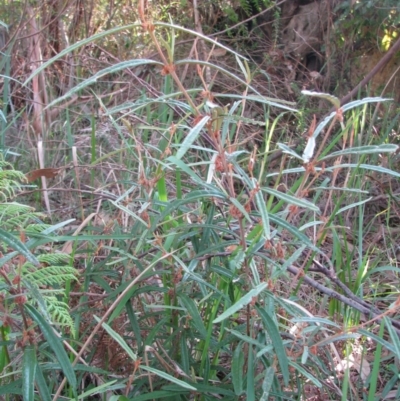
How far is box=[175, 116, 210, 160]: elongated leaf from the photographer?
0.79 metres

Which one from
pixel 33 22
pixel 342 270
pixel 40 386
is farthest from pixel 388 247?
pixel 33 22

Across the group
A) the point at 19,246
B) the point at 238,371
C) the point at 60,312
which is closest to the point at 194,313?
the point at 238,371

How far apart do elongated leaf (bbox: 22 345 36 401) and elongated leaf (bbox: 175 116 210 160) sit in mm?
381

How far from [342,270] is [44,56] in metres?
2.02

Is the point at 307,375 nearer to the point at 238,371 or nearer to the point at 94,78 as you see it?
the point at 238,371

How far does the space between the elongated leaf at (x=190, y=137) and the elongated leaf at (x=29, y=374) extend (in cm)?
38

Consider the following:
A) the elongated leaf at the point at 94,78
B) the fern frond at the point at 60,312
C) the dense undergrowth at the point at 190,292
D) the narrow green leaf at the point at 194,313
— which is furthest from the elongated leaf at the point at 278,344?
the elongated leaf at the point at 94,78

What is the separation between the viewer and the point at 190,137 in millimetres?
809

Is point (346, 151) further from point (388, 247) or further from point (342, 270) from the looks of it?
point (388, 247)

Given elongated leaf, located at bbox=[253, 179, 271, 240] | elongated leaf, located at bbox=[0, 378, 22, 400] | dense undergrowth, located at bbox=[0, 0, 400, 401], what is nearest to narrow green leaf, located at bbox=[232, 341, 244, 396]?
dense undergrowth, located at bbox=[0, 0, 400, 401]

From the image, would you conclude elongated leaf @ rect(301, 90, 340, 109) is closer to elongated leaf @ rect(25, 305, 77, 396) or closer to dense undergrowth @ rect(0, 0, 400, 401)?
dense undergrowth @ rect(0, 0, 400, 401)

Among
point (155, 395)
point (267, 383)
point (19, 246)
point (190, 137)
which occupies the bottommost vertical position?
point (155, 395)

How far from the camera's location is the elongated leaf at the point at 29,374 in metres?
0.86

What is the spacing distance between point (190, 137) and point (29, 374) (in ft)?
1.37
